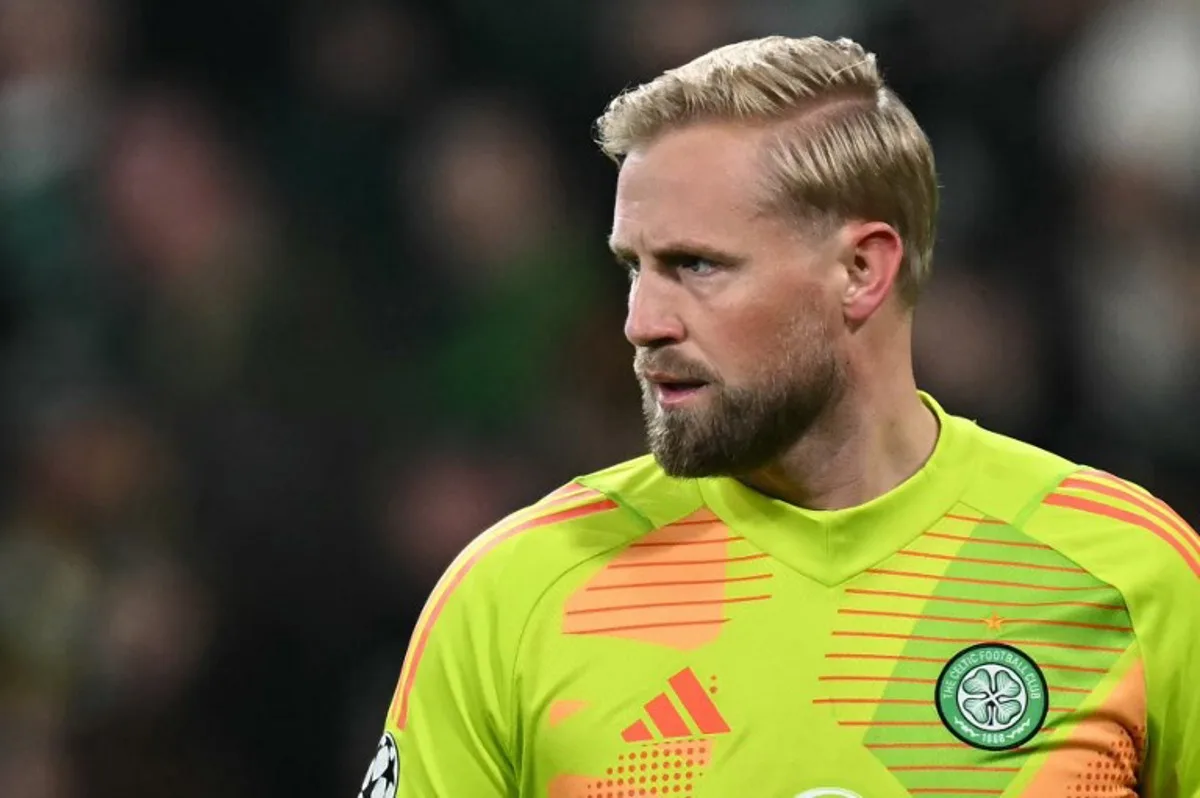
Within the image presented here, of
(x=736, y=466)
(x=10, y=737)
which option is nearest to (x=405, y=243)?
(x=10, y=737)

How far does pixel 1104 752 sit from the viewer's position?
2.82 metres

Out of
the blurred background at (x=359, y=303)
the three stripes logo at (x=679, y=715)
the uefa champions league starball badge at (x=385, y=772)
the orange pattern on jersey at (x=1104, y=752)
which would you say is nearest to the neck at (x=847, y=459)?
the three stripes logo at (x=679, y=715)

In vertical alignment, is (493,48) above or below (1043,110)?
above

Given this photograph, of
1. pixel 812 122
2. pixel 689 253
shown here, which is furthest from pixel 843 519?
pixel 812 122

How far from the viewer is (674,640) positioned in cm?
286

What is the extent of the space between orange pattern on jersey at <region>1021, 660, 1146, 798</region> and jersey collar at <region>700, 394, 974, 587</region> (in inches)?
14.3

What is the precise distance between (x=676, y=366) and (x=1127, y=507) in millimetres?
730

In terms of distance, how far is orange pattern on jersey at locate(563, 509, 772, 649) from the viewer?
2869mm

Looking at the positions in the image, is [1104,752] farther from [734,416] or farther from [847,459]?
[734,416]

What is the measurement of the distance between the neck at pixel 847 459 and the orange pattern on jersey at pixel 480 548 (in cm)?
25

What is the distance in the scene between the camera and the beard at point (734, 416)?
2.82 metres

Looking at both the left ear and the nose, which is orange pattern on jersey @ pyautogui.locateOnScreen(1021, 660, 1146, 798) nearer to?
the left ear

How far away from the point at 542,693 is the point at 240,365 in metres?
2.60

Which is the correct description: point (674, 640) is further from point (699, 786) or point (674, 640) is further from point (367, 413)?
point (367, 413)
